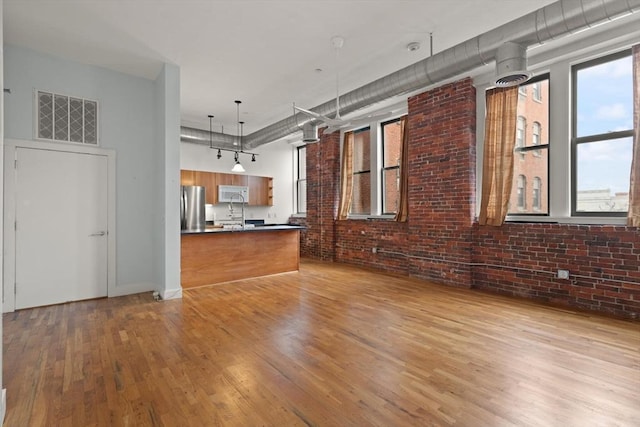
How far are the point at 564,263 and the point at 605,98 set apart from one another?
2199mm

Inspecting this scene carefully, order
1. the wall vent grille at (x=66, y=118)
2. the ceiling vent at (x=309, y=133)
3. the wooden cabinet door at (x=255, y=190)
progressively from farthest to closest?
the wooden cabinet door at (x=255, y=190), the ceiling vent at (x=309, y=133), the wall vent grille at (x=66, y=118)

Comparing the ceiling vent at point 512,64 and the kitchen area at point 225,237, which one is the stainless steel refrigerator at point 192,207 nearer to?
the kitchen area at point 225,237

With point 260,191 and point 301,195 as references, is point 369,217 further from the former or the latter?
point 260,191

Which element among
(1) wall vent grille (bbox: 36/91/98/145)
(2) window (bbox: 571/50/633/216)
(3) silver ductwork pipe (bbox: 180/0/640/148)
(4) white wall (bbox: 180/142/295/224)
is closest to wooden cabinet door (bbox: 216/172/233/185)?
(4) white wall (bbox: 180/142/295/224)

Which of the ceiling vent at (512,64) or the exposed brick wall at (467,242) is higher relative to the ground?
the ceiling vent at (512,64)

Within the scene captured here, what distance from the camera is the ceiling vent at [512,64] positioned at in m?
3.26

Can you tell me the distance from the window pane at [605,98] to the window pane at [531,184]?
0.54 metres

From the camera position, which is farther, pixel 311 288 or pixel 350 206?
pixel 350 206

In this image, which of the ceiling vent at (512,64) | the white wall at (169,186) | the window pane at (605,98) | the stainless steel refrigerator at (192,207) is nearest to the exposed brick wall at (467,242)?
the window pane at (605,98)

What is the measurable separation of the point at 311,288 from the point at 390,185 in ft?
9.85

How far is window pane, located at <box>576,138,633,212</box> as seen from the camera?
4.01 metres

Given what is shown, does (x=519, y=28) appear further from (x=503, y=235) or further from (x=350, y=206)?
(x=350, y=206)

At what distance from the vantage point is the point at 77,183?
15.0 ft

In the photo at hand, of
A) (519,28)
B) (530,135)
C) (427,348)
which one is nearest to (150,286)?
(427,348)
